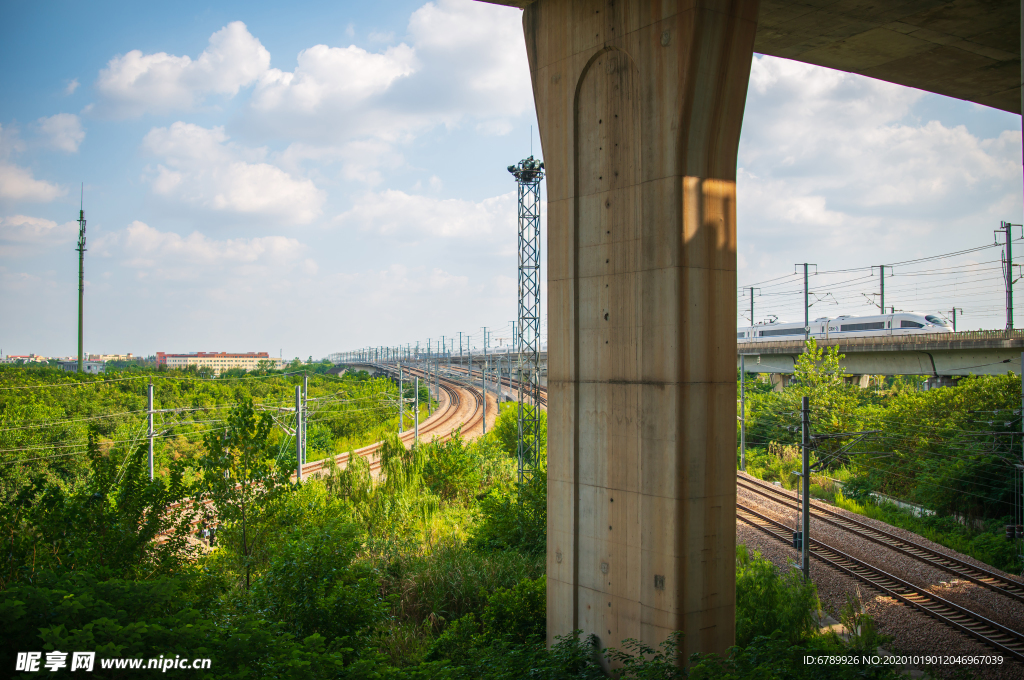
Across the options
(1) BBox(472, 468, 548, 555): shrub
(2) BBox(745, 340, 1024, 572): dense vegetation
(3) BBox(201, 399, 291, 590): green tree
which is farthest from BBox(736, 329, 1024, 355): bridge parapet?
(3) BBox(201, 399, 291, 590): green tree

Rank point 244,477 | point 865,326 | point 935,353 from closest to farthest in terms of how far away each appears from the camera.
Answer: point 244,477 → point 935,353 → point 865,326

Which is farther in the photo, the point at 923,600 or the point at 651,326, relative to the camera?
the point at 923,600

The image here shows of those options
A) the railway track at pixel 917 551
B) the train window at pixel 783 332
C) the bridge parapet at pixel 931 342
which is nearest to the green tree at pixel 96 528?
the bridge parapet at pixel 931 342

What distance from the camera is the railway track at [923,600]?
454 inches

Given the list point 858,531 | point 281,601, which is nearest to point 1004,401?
point 858,531

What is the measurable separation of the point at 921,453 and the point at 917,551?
929 centimetres

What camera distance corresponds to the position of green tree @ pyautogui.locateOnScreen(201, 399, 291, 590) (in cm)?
1016

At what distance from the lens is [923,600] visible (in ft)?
44.5

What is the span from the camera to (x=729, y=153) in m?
8.96

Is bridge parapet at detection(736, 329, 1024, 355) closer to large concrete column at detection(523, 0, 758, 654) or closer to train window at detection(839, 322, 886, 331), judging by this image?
train window at detection(839, 322, 886, 331)

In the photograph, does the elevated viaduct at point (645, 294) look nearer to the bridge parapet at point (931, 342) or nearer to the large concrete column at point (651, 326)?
the large concrete column at point (651, 326)

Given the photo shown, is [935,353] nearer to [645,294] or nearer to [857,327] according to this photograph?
[857,327]

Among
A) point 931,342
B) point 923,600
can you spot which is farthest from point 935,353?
point 923,600

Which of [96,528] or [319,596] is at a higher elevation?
[96,528]
